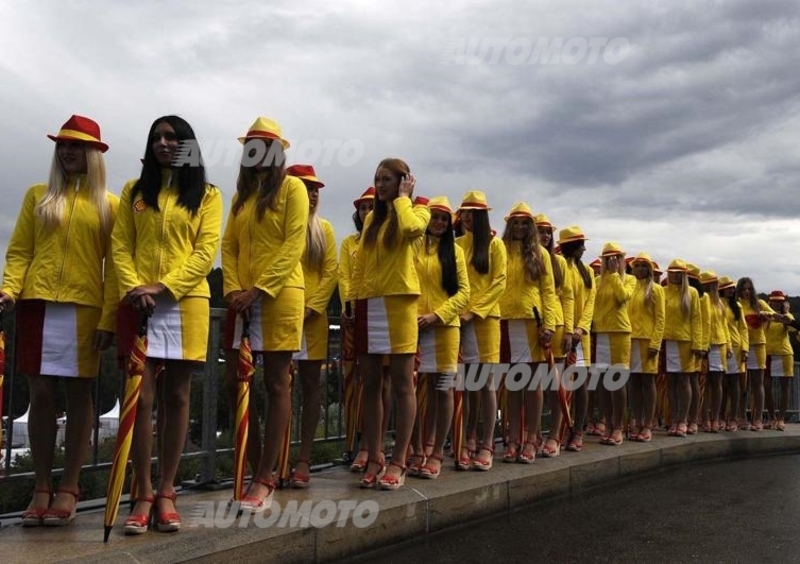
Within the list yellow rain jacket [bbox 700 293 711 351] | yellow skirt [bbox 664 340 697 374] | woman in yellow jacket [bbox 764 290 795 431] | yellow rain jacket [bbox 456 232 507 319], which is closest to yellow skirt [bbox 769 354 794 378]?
woman in yellow jacket [bbox 764 290 795 431]

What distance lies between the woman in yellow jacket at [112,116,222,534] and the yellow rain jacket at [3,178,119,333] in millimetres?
188

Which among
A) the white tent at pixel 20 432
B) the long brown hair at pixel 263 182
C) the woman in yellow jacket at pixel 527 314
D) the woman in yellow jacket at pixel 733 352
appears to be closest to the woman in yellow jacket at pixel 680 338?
the woman in yellow jacket at pixel 733 352

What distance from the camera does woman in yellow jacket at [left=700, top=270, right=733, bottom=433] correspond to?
10367 mm

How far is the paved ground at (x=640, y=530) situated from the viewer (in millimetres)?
4605

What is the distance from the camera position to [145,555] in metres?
3.46

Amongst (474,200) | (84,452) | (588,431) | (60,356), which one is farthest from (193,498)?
(588,431)

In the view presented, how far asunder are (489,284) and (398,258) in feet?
4.55

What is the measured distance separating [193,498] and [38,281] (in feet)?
5.17

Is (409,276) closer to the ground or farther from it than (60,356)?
farther from it

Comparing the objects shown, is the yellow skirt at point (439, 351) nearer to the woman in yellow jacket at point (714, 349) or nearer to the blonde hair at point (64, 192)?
the blonde hair at point (64, 192)

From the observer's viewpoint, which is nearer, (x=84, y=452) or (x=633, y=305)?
(x=84, y=452)

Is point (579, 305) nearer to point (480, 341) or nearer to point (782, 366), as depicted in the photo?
point (480, 341)

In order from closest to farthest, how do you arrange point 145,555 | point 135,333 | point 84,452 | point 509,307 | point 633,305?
point 145,555
point 135,333
point 84,452
point 509,307
point 633,305

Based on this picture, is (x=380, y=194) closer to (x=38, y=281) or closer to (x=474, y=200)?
(x=474, y=200)
